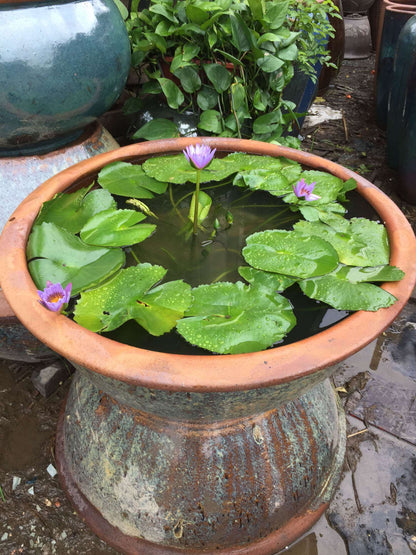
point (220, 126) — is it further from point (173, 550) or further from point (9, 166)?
point (173, 550)

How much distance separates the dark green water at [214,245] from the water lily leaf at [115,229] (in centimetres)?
4

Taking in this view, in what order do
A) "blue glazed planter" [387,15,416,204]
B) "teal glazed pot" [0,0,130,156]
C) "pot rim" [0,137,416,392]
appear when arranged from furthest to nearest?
"blue glazed planter" [387,15,416,204]
"teal glazed pot" [0,0,130,156]
"pot rim" [0,137,416,392]

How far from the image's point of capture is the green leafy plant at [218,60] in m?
1.38

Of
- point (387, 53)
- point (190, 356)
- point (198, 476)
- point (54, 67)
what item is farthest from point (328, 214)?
point (387, 53)

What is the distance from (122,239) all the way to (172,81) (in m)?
0.91

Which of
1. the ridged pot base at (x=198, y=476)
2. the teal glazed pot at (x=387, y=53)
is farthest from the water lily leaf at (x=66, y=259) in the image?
the teal glazed pot at (x=387, y=53)

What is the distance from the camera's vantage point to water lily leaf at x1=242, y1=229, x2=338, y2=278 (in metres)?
0.82

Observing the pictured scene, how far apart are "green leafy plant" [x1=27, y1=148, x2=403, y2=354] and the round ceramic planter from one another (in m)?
0.05

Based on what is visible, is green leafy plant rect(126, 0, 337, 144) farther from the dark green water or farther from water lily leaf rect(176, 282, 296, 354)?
water lily leaf rect(176, 282, 296, 354)

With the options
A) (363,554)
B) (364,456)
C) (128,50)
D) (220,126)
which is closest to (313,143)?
(220,126)

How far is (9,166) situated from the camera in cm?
126

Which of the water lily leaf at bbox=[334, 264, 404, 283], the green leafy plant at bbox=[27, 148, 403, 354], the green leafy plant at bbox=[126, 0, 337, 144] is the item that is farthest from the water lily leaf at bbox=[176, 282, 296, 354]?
the green leafy plant at bbox=[126, 0, 337, 144]

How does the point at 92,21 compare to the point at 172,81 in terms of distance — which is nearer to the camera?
the point at 92,21

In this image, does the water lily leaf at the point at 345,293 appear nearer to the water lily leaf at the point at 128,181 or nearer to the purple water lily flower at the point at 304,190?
the purple water lily flower at the point at 304,190
